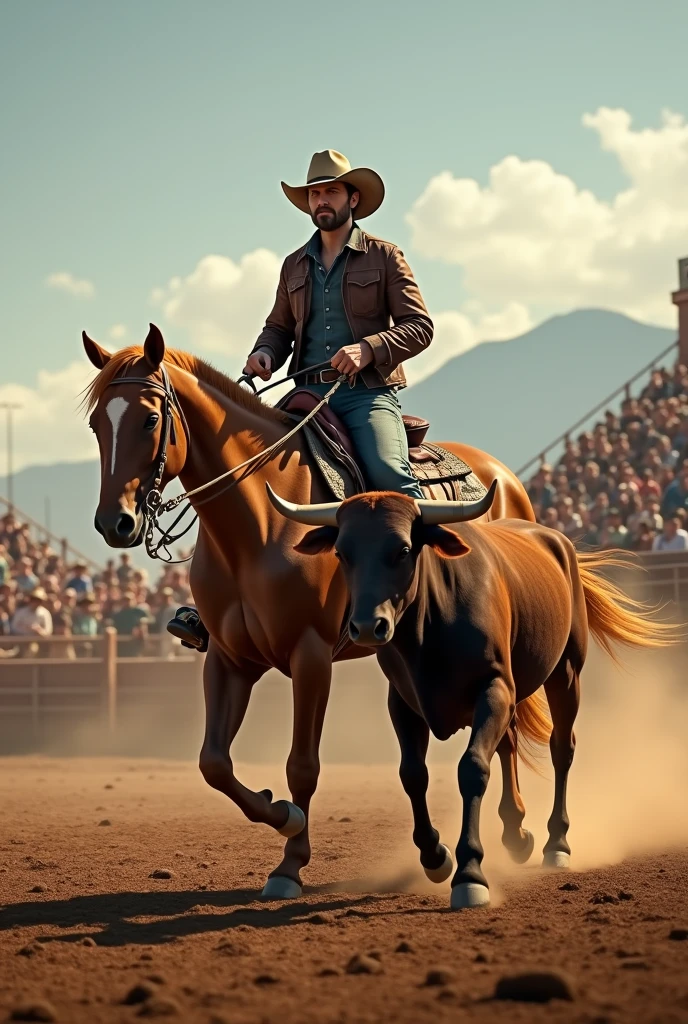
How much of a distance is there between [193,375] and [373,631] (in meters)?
1.69

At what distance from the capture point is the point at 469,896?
205 inches

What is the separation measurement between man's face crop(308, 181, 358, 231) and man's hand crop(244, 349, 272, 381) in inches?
26.1

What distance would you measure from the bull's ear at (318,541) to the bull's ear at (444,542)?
13.9 inches

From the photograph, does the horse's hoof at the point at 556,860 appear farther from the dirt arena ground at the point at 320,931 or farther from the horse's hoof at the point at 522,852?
the dirt arena ground at the point at 320,931

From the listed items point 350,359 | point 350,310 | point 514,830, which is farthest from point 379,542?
point 514,830

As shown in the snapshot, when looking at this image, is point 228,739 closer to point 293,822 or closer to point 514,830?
point 293,822

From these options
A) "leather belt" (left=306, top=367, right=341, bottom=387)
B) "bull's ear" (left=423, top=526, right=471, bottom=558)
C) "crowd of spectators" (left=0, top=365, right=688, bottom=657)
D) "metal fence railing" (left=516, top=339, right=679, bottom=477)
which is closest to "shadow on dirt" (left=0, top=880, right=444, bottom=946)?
"bull's ear" (left=423, top=526, right=471, bottom=558)

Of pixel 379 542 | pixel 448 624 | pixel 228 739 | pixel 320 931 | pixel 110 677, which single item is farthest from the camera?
pixel 110 677

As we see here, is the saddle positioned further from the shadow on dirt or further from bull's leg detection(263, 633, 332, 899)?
the shadow on dirt

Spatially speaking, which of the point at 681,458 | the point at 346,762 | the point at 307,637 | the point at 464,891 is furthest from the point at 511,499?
the point at 681,458

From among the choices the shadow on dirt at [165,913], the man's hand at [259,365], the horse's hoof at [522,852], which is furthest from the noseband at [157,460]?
the horse's hoof at [522,852]

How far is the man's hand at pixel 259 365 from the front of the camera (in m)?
7.02

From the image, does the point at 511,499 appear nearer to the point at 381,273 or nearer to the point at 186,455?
the point at 381,273

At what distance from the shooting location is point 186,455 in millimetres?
6047
